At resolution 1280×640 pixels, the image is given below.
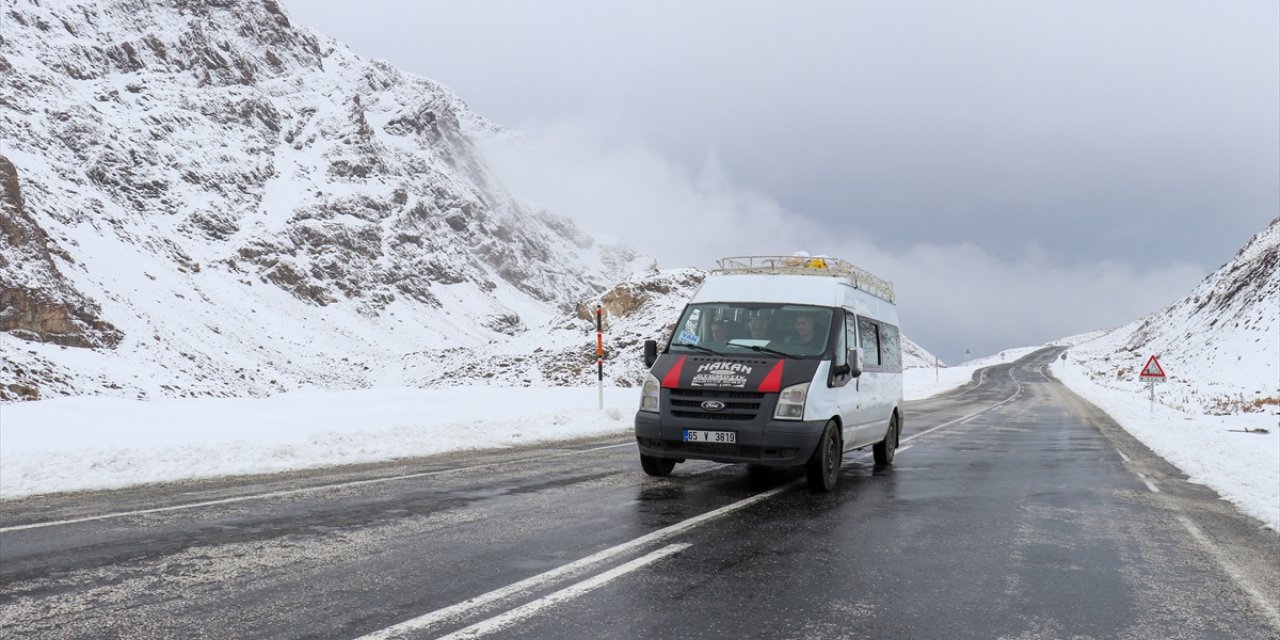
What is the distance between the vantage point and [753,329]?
9477 mm

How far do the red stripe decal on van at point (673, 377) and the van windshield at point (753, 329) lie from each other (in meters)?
0.31

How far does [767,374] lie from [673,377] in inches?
38.9

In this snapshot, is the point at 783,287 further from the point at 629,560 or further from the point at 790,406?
the point at 629,560

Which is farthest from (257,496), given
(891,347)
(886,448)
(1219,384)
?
(1219,384)

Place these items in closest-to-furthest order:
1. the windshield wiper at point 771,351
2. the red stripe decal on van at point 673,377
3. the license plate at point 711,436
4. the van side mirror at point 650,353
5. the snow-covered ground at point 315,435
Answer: the license plate at point 711,436
the red stripe decal on van at point 673,377
the windshield wiper at point 771,351
the van side mirror at point 650,353
the snow-covered ground at point 315,435

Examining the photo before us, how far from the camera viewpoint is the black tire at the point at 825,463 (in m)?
8.91

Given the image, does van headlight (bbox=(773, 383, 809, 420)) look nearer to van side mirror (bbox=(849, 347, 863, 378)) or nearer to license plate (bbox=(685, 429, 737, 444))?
license plate (bbox=(685, 429, 737, 444))

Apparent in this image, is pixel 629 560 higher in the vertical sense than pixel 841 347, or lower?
lower

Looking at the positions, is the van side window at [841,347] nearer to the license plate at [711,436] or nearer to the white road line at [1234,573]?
the license plate at [711,436]

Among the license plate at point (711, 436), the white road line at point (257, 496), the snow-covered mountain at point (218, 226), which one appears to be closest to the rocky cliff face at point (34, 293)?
the snow-covered mountain at point (218, 226)

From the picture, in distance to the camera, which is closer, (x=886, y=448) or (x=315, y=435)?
(x=886, y=448)

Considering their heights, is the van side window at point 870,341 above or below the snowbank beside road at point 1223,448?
above

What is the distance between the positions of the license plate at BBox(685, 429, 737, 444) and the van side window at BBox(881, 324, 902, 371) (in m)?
4.06

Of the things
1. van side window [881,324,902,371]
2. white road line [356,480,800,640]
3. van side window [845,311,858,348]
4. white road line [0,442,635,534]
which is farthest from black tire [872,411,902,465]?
white road line [0,442,635,534]
